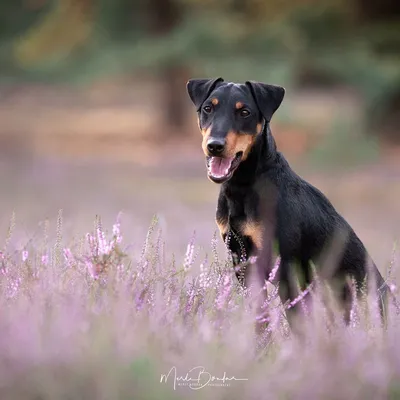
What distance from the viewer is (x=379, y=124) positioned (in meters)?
22.5

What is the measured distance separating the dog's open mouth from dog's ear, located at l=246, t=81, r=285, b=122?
36 centimetres

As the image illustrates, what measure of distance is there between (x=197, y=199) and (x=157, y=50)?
4.85 metres

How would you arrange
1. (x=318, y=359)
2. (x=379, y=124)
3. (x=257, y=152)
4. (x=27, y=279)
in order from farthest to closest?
(x=379, y=124)
(x=257, y=152)
(x=27, y=279)
(x=318, y=359)

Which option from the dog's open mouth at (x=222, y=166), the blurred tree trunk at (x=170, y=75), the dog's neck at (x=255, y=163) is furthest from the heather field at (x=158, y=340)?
the blurred tree trunk at (x=170, y=75)

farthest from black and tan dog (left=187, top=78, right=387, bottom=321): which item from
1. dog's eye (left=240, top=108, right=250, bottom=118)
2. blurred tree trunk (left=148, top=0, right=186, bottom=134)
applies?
blurred tree trunk (left=148, top=0, right=186, bottom=134)

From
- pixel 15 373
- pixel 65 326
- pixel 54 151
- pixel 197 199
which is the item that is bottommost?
pixel 15 373

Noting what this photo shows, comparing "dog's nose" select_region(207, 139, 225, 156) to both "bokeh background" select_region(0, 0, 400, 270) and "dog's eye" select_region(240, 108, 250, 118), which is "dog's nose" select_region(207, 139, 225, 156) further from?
"bokeh background" select_region(0, 0, 400, 270)

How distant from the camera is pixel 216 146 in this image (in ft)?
16.4

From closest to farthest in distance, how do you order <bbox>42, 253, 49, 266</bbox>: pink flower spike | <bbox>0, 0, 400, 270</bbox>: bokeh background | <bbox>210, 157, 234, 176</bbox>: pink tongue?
1. <bbox>42, 253, 49, 266</bbox>: pink flower spike
2. <bbox>210, 157, 234, 176</bbox>: pink tongue
3. <bbox>0, 0, 400, 270</bbox>: bokeh background

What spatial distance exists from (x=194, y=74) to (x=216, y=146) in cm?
1783

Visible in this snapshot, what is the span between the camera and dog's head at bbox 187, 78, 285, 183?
5.03m

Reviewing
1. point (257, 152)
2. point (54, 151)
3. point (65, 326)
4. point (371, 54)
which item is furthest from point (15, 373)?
point (54, 151)

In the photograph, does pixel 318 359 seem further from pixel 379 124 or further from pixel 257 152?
pixel 379 124

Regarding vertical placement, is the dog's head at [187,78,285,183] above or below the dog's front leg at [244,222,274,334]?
above
